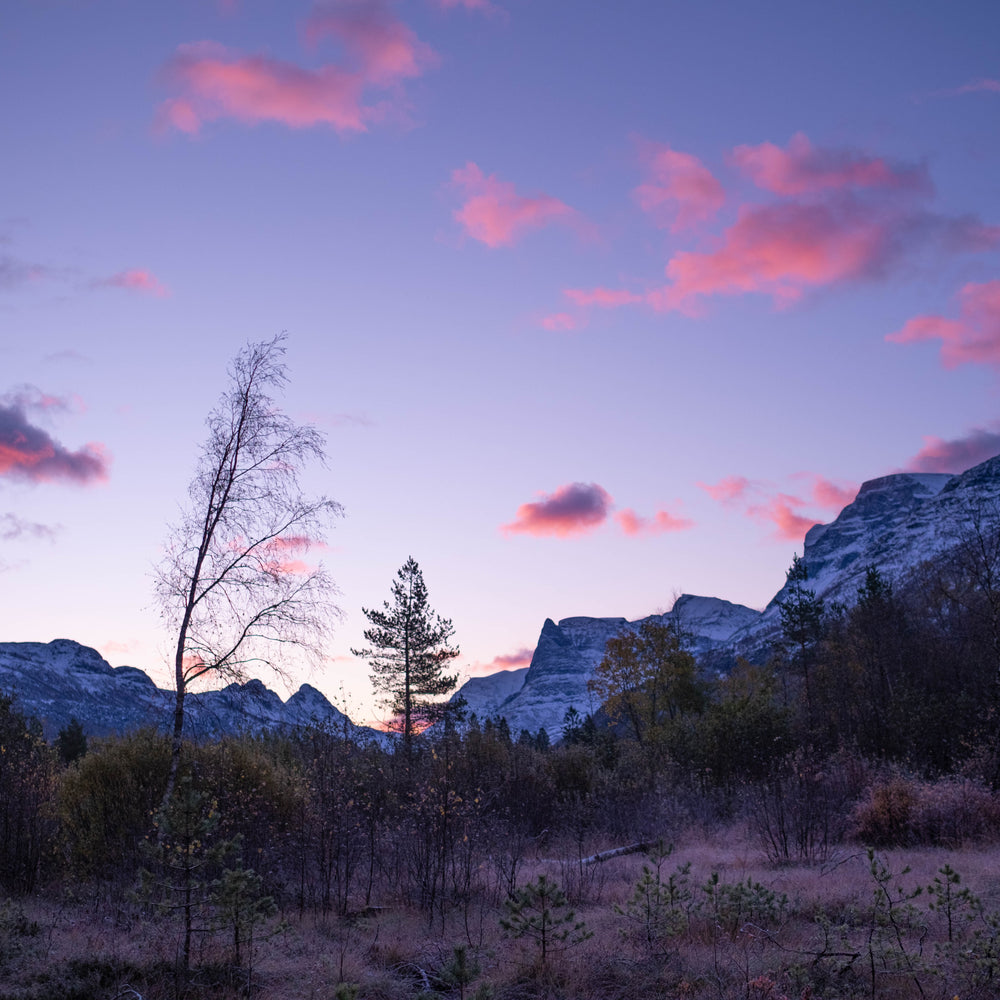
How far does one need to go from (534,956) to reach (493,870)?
18.8ft

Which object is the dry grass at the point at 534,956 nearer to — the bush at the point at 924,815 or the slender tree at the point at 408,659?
the bush at the point at 924,815

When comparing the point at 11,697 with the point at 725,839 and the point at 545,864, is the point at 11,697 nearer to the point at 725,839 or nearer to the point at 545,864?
the point at 545,864

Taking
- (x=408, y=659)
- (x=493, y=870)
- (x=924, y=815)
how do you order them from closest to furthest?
(x=493, y=870)
(x=924, y=815)
(x=408, y=659)

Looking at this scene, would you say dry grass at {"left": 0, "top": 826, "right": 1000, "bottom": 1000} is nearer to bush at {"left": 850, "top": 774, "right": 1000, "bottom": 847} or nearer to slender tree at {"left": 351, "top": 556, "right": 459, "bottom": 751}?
bush at {"left": 850, "top": 774, "right": 1000, "bottom": 847}

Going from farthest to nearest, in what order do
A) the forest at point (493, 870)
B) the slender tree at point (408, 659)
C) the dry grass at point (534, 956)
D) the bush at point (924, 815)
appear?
the slender tree at point (408, 659), the bush at point (924, 815), the forest at point (493, 870), the dry grass at point (534, 956)

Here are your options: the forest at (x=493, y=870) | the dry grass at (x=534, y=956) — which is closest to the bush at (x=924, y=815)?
the forest at (x=493, y=870)

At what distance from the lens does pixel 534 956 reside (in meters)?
7.20

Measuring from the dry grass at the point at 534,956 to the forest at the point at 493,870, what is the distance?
4 cm

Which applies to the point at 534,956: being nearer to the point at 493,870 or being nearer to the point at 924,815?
the point at 493,870

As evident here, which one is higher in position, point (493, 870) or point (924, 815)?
point (924, 815)

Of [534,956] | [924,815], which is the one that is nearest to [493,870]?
[534,956]

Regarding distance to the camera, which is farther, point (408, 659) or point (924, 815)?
point (408, 659)

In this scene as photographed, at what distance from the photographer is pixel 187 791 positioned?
6062mm

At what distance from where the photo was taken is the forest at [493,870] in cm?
653
